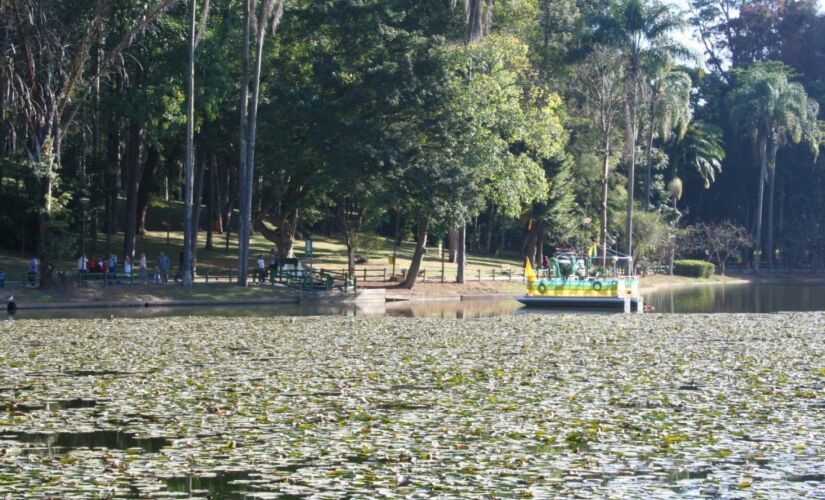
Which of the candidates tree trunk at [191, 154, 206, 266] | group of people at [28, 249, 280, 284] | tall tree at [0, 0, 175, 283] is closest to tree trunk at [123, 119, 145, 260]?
group of people at [28, 249, 280, 284]

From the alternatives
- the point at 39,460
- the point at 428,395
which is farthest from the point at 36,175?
the point at 39,460

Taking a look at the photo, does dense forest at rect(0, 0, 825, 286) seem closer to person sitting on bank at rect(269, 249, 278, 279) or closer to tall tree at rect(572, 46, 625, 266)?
tall tree at rect(572, 46, 625, 266)

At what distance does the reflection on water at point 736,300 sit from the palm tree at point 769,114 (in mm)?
19975

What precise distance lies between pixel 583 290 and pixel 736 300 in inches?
529

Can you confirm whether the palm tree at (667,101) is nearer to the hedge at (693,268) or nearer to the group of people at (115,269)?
the hedge at (693,268)

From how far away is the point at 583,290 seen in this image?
180ft

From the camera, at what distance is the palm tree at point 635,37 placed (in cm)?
7525

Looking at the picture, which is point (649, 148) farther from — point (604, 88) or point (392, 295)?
point (392, 295)

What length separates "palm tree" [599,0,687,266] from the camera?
7525cm

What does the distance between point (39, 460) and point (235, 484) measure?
2984 millimetres

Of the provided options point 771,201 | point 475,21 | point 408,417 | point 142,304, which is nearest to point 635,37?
point 475,21

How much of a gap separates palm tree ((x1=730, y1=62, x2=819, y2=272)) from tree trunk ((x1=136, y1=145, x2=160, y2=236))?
55544 millimetres

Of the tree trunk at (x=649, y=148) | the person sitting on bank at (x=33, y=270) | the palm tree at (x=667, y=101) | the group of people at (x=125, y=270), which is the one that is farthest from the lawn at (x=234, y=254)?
the palm tree at (x=667, y=101)

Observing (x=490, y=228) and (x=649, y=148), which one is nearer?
(x=649, y=148)
